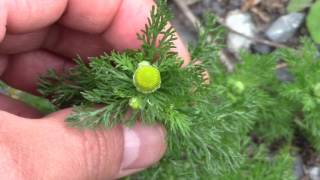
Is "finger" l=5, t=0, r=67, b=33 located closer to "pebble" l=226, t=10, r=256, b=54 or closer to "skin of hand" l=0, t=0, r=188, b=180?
"skin of hand" l=0, t=0, r=188, b=180

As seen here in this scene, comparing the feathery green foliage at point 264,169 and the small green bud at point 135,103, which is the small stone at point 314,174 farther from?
the small green bud at point 135,103

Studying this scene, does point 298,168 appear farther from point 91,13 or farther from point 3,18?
point 3,18

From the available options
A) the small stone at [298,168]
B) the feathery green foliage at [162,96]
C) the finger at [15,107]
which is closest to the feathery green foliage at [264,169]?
the small stone at [298,168]

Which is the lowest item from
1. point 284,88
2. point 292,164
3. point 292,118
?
point 292,164

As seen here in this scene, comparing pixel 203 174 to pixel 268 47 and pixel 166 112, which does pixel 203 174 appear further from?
pixel 268 47

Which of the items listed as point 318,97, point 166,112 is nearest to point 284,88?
point 318,97
